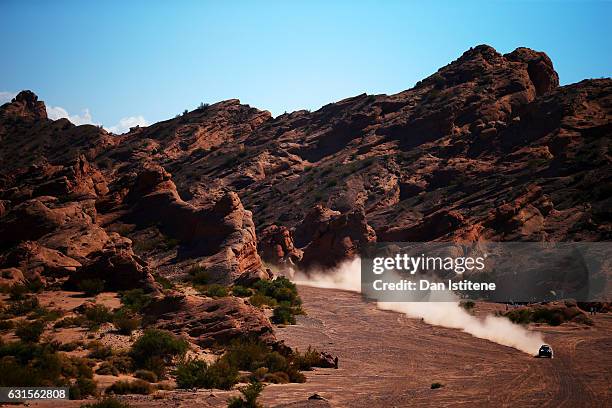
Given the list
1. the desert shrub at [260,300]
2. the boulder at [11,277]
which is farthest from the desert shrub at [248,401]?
the boulder at [11,277]

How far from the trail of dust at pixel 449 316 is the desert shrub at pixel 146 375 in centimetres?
1891

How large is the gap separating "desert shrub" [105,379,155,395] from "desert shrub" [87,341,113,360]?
3.56m

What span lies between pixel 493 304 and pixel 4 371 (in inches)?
1544

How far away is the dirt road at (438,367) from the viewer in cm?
2138

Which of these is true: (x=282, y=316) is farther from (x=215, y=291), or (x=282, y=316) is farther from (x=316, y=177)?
(x=316, y=177)

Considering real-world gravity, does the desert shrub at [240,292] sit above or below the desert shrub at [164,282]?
below

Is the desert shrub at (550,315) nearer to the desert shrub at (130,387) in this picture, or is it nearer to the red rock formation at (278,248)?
the red rock formation at (278,248)

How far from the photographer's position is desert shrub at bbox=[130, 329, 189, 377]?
2212 cm

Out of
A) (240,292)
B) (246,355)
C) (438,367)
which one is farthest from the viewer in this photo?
(240,292)

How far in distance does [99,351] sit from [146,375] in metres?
2.79

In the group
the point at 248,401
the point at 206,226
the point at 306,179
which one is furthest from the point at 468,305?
the point at 306,179

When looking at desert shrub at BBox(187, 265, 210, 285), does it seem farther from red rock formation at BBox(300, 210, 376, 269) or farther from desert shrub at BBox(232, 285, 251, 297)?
red rock formation at BBox(300, 210, 376, 269)

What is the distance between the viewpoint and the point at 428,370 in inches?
1069

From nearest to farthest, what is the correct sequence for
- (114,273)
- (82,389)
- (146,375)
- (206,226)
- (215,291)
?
(82,389) < (146,375) < (114,273) < (215,291) < (206,226)
